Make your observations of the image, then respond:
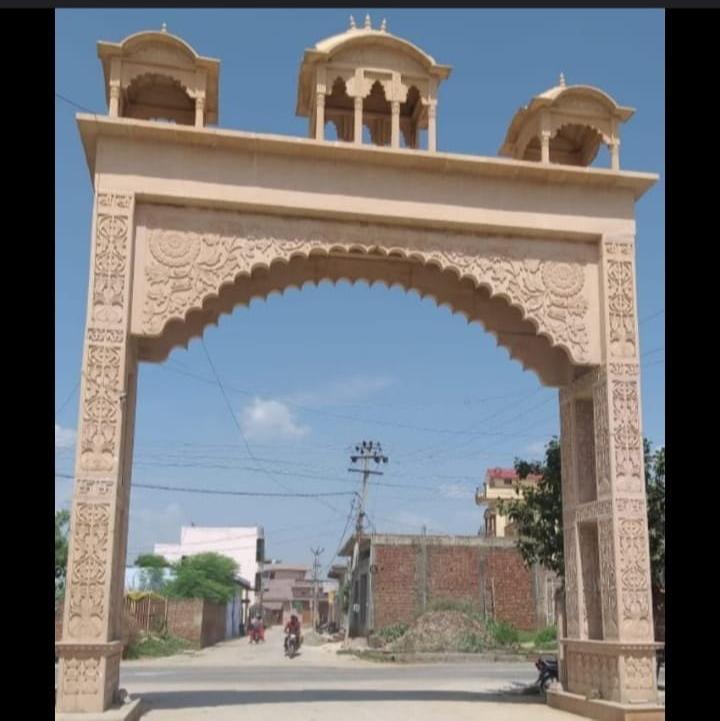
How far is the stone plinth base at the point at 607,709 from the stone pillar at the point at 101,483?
4.77 meters

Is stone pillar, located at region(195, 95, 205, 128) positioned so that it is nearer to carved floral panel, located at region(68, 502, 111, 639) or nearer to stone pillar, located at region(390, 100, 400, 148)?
stone pillar, located at region(390, 100, 400, 148)

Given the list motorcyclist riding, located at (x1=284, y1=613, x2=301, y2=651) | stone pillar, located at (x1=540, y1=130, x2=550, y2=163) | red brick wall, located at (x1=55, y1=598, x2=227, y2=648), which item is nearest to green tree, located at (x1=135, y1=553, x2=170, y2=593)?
red brick wall, located at (x1=55, y1=598, x2=227, y2=648)

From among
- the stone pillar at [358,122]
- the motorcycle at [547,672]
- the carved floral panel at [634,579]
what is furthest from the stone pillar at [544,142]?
the motorcycle at [547,672]

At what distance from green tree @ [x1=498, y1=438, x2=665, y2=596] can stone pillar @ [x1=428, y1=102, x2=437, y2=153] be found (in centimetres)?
497

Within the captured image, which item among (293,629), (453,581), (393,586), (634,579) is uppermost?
(634,579)

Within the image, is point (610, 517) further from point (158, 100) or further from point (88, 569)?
point (158, 100)

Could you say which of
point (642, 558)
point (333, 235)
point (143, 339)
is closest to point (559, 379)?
point (642, 558)

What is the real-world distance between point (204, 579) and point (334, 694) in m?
27.0

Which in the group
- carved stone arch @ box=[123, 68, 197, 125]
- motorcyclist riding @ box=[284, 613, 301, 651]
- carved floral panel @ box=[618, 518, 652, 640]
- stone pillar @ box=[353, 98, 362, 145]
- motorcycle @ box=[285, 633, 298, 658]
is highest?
carved stone arch @ box=[123, 68, 197, 125]

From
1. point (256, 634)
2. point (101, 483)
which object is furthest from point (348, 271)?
point (256, 634)

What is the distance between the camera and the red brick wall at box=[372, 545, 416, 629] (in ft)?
86.4

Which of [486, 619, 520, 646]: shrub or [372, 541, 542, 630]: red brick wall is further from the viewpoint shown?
[372, 541, 542, 630]: red brick wall

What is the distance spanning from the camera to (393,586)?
26.5 metres
